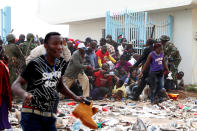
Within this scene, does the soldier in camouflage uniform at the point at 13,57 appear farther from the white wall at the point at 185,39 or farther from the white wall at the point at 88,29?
the white wall at the point at 88,29

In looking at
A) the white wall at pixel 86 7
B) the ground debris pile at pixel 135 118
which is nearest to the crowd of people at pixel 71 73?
the ground debris pile at pixel 135 118

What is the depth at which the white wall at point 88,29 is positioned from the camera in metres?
15.5

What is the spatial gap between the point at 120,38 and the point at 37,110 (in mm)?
9876

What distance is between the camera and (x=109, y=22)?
521 inches

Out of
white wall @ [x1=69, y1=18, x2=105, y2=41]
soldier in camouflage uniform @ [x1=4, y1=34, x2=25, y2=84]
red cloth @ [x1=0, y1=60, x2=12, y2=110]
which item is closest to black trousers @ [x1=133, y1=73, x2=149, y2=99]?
soldier in camouflage uniform @ [x1=4, y1=34, x2=25, y2=84]

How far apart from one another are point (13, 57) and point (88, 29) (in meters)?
8.70

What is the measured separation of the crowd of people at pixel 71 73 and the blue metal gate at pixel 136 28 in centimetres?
67

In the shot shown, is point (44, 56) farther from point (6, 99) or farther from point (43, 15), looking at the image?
point (43, 15)

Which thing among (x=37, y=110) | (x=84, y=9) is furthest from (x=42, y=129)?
(x=84, y=9)

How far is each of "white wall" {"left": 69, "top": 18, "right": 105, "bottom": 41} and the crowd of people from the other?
3480 millimetres

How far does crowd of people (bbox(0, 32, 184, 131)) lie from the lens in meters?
2.76

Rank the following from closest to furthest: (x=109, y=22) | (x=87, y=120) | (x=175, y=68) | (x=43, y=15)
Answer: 1. (x=87, y=120)
2. (x=175, y=68)
3. (x=109, y=22)
4. (x=43, y=15)

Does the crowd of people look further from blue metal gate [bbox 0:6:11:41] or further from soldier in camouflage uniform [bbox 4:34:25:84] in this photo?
blue metal gate [bbox 0:6:11:41]

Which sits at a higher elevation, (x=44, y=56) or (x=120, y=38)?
(x=120, y=38)
